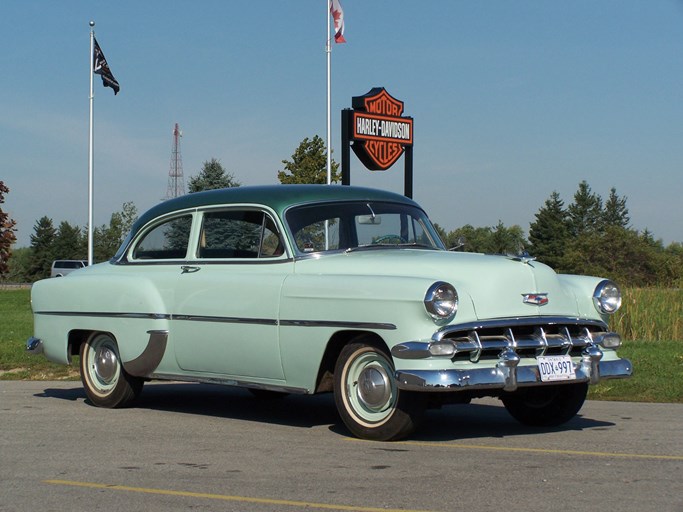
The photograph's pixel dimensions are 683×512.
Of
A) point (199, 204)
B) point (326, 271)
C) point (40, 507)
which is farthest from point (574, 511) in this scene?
point (199, 204)

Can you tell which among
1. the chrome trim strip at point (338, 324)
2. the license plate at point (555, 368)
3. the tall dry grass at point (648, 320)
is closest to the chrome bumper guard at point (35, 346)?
the chrome trim strip at point (338, 324)

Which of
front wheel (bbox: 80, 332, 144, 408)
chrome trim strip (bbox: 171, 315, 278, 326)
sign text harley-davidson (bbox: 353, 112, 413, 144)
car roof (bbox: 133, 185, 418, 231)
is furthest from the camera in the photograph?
sign text harley-davidson (bbox: 353, 112, 413, 144)

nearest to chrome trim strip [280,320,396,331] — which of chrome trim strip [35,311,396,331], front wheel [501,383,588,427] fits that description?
chrome trim strip [35,311,396,331]

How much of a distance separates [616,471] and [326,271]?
280 centimetres

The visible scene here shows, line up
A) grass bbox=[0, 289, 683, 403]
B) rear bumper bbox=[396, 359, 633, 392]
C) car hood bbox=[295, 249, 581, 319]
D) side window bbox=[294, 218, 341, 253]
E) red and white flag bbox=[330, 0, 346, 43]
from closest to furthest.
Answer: rear bumper bbox=[396, 359, 633, 392] → car hood bbox=[295, 249, 581, 319] → side window bbox=[294, 218, 341, 253] → grass bbox=[0, 289, 683, 403] → red and white flag bbox=[330, 0, 346, 43]

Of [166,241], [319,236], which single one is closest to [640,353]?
[319,236]

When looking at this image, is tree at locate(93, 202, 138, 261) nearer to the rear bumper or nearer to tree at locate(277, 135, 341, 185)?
tree at locate(277, 135, 341, 185)

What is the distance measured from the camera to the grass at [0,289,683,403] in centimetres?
1103

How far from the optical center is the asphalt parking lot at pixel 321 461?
5664 mm

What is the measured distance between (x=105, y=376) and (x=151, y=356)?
874mm

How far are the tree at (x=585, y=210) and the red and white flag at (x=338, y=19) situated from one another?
332 feet

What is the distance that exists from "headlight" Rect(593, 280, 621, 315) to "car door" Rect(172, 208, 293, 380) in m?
2.33

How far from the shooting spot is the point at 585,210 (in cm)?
13225

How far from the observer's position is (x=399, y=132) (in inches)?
877
